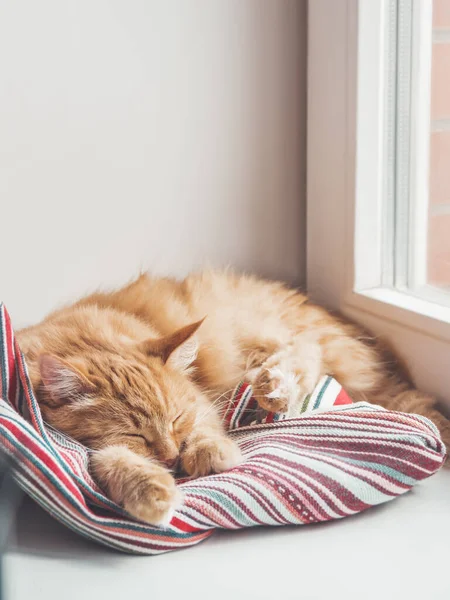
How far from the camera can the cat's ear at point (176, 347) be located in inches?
50.4

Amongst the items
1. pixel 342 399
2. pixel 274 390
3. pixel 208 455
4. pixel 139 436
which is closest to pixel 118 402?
pixel 139 436

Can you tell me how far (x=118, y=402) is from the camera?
48.1 inches

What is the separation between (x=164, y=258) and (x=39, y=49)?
62cm

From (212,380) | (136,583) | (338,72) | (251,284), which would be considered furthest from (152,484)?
(338,72)

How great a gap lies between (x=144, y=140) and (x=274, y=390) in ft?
2.65

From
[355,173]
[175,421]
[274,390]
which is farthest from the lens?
[355,173]

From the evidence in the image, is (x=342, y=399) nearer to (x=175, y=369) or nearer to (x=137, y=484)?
(x=175, y=369)

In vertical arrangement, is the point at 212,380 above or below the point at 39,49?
below

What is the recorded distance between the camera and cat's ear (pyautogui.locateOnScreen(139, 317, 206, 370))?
4.20 feet

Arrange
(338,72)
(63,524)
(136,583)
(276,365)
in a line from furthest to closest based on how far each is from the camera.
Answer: (338,72) → (276,365) → (63,524) → (136,583)

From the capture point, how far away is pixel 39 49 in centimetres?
167

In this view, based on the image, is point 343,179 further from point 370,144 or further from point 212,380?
point 212,380

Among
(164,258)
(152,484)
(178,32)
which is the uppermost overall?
(178,32)

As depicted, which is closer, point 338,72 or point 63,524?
point 63,524
